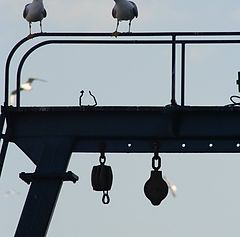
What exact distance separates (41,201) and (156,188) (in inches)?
63.9

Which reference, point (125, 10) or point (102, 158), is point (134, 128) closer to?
point (102, 158)

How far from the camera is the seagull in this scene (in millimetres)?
30109

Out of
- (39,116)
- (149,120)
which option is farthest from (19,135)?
(149,120)

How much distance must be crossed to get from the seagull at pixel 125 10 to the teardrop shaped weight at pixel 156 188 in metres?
8.64

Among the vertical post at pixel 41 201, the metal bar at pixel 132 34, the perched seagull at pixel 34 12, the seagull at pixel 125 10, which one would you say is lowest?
the vertical post at pixel 41 201

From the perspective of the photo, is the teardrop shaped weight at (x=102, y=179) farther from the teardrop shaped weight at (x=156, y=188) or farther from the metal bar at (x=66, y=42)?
the metal bar at (x=66, y=42)

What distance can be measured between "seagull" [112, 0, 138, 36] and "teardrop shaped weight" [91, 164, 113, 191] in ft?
28.3

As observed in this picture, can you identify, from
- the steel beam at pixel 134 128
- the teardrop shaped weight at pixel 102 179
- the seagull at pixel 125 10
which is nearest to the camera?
the steel beam at pixel 134 128

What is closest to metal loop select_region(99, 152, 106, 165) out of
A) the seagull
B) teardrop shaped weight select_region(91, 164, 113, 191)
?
teardrop shaped weight select_region(91, 164, 113, 191)

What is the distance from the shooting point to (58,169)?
2128 centimetres

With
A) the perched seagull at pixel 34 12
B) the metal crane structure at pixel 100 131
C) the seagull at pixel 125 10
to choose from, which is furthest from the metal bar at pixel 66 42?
the seagull at pixel 125 10

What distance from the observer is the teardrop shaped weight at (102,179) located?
21.5 m

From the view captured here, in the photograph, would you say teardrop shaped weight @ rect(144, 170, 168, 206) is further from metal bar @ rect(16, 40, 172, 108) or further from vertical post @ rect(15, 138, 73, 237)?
metal bar @ rect(16, 40, 172, 108)

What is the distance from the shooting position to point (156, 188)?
70.7 feet
